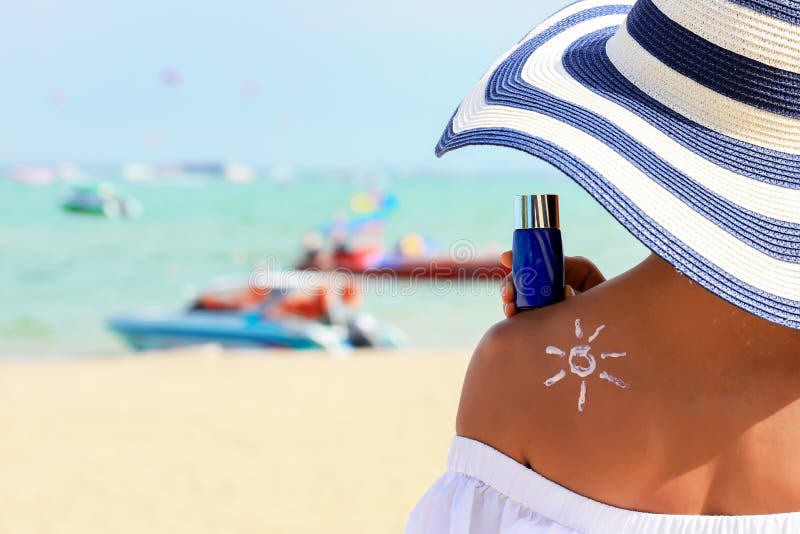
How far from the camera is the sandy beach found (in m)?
3.95

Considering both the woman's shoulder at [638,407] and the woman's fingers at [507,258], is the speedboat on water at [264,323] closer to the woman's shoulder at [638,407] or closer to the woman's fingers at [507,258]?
the woman's fingers at [507,258]

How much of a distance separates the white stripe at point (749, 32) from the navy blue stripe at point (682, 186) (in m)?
0.11

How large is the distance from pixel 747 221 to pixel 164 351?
7723 millimetres

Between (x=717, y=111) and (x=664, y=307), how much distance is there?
0.57 ft

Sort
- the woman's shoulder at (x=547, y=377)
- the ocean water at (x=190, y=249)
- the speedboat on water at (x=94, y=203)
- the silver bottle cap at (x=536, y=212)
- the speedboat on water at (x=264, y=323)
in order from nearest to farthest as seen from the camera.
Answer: the woman's shoulder at (x=547, y=377)
the silver bottle cap at (x=536, y=212)
the speedboat on water at (x=264, y=323)
the ocean water at (x=190, y=249)
the speedboat on water at (x=94, y=203)

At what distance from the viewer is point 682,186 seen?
0.75 m

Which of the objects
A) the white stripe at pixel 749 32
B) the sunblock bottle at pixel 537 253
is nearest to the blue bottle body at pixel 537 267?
the sunblock bottle at pixel 537 253

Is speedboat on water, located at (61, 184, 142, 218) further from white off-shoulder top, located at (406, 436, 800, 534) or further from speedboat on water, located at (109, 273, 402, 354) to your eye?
white off-shoulder top, located at (406, 436, 800, 534)

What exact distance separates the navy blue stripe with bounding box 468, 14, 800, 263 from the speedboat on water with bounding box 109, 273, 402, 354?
7.07 metres

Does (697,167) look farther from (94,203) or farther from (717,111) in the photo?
(94,203)

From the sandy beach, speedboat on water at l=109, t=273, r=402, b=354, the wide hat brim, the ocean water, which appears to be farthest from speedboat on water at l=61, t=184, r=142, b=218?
the wide hat brim

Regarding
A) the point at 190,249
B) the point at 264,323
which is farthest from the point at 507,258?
the point at 190,249

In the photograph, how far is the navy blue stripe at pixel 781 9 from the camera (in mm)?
741

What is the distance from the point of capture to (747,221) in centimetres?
75
